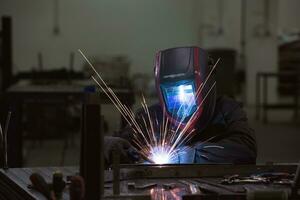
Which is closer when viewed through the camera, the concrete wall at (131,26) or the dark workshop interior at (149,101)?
the dark workshop interior at (149,101)

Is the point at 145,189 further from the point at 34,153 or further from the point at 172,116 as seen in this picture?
the point at 34,153

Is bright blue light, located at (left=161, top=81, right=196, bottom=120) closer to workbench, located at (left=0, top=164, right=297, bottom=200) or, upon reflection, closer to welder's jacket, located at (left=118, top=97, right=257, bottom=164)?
welder's jacket, located at (left=118, top=97, right=257, bottom=164)

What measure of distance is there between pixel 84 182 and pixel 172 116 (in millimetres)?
817

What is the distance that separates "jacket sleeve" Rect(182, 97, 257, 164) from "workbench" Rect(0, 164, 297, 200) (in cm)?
23

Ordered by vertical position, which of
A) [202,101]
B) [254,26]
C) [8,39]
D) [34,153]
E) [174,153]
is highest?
[254,26]

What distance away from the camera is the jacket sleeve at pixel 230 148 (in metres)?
2.25

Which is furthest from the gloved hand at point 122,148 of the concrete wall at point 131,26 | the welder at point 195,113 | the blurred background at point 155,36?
the concrete wall at point 131,26

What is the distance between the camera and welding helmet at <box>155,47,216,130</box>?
2203mm

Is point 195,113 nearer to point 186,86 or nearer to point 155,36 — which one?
point 186,86

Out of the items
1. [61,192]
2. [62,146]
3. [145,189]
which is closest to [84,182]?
[61,192]

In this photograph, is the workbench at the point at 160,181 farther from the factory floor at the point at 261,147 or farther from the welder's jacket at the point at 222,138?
the factory floor at the point at 261,147

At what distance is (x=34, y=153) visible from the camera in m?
6.67

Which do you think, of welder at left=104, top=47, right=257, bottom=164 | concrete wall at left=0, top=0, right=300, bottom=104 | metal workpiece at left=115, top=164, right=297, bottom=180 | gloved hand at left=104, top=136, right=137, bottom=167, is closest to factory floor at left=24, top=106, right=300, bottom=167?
concrete wall at left=0, top=0, right=300, bottom=104

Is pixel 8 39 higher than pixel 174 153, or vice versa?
pixel 8 39
